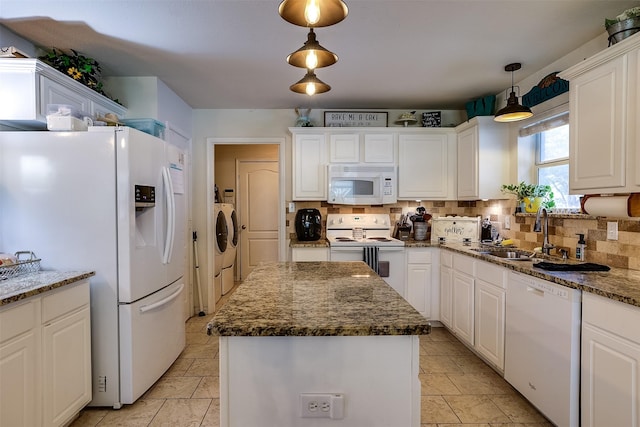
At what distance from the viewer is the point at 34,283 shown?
172cm

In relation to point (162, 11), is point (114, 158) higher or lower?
lower

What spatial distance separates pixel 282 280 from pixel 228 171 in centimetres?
434

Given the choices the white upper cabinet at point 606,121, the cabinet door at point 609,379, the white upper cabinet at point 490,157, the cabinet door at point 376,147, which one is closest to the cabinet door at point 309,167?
the cabinet door at point 376,147

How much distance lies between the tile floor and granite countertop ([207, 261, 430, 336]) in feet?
3.49

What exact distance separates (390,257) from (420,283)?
42cm

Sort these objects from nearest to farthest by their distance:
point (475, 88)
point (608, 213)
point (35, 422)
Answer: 1. point (35, 422)
2. point (608, 213)
3. point (475, 88)

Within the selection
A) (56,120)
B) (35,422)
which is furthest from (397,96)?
(35,422)

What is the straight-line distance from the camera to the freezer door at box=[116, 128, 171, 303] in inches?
82.4

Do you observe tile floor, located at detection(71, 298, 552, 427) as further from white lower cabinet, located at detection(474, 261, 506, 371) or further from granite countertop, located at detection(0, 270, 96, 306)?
granite countertop, located at detection(0, 270, 96, 306)

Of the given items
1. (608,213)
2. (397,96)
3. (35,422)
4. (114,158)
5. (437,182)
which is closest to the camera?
(35,422)

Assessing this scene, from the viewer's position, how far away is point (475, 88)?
132 inches

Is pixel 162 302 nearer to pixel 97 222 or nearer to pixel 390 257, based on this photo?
pixel 97 222

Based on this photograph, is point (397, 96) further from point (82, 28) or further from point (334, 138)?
point (82, 28)

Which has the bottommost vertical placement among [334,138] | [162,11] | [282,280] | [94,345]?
[94,345]
